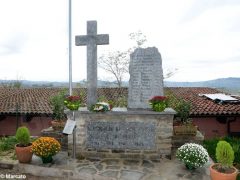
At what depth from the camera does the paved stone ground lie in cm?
639

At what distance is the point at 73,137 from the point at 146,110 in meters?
2.22

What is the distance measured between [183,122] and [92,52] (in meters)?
3.62

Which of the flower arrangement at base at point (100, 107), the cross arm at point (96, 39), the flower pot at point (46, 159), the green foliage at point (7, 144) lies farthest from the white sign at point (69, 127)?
the green foliage at point (7, 144)

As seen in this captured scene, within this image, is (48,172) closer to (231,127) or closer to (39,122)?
(39,122)

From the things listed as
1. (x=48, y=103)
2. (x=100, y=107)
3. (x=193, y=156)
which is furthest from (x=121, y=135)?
(x=48, y=103)

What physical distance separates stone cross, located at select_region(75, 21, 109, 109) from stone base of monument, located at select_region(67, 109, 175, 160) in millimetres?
632

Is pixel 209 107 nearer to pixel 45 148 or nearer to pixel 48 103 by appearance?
pixel 48 103

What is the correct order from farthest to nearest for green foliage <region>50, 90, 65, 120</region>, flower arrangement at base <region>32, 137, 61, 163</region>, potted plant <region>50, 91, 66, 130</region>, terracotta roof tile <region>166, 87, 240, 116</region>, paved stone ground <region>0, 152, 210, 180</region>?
1. terracotta roof tile <region>166, 87, 240, 116</region>
2. green foliage <region>50, 90, 65, 120</region>
3. potted plant <region>50, 91, 66, 130</region>
4. flower arrangement at base <region>32, 137, 61, 163</region>
5. paved stone ground <region>0, 152, 210, 180</region>

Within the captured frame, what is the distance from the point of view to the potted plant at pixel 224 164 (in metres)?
5.70

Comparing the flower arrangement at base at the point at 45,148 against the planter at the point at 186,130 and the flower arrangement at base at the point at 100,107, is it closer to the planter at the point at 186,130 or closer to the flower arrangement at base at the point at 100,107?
the flower arrangement at base at the point at 100,107

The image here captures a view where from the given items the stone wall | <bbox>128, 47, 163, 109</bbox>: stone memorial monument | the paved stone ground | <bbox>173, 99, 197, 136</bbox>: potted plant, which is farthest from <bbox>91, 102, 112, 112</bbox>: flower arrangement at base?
<bbox>173, 99, 197, 136</bbox>: potted plant

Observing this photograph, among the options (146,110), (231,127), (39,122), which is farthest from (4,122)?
(231,127)

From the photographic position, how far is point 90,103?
310 inches

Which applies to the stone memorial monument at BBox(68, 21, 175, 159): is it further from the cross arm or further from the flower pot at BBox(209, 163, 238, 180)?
the flower pot at BBox(209, 163, 238, 180)
